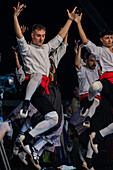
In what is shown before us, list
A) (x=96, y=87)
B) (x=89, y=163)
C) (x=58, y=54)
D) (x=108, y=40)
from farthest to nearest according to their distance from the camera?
(x=58, y=54) < (x=108, y=40) < (x=89, y=163) < (x=96, y=87)

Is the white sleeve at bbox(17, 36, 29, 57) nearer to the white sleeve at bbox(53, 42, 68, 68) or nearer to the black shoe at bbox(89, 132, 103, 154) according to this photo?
the white sleeve at bbox(53, 42, 68, 68)

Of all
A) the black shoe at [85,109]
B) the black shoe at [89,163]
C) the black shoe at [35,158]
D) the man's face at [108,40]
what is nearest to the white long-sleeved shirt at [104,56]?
the man's face at [108,40]

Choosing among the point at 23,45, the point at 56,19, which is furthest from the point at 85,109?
the point at 56,19

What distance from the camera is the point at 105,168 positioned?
3699 millimetres

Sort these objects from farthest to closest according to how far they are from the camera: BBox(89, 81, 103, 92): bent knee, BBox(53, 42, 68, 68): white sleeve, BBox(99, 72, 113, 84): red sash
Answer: BBox(53, 42, 68, 68): white sleeve
BBox(99, 72, 113, 84): red sash
BBox(89, 81, 103, 92): bent knee

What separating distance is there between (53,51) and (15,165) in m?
1.47

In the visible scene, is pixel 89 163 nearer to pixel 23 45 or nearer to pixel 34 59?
pixel 34 59

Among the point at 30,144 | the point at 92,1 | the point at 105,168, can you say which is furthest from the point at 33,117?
the point at 92,1

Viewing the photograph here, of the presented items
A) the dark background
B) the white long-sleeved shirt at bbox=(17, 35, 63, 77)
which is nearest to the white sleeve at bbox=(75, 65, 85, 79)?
the white long-sleeved shirt at bbox=(17, 35, 63, 77)

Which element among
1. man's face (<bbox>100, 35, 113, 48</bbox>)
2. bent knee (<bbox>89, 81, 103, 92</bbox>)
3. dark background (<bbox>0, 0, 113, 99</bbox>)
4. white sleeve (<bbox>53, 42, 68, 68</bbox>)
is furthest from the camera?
dark background (<bbox>0, 0, 113, 99</bbox>)

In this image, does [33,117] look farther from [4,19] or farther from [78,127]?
[4,19]

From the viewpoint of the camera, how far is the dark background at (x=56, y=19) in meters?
5.06

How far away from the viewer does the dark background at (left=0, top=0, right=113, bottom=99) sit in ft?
16.6

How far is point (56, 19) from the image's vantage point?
554 cm
